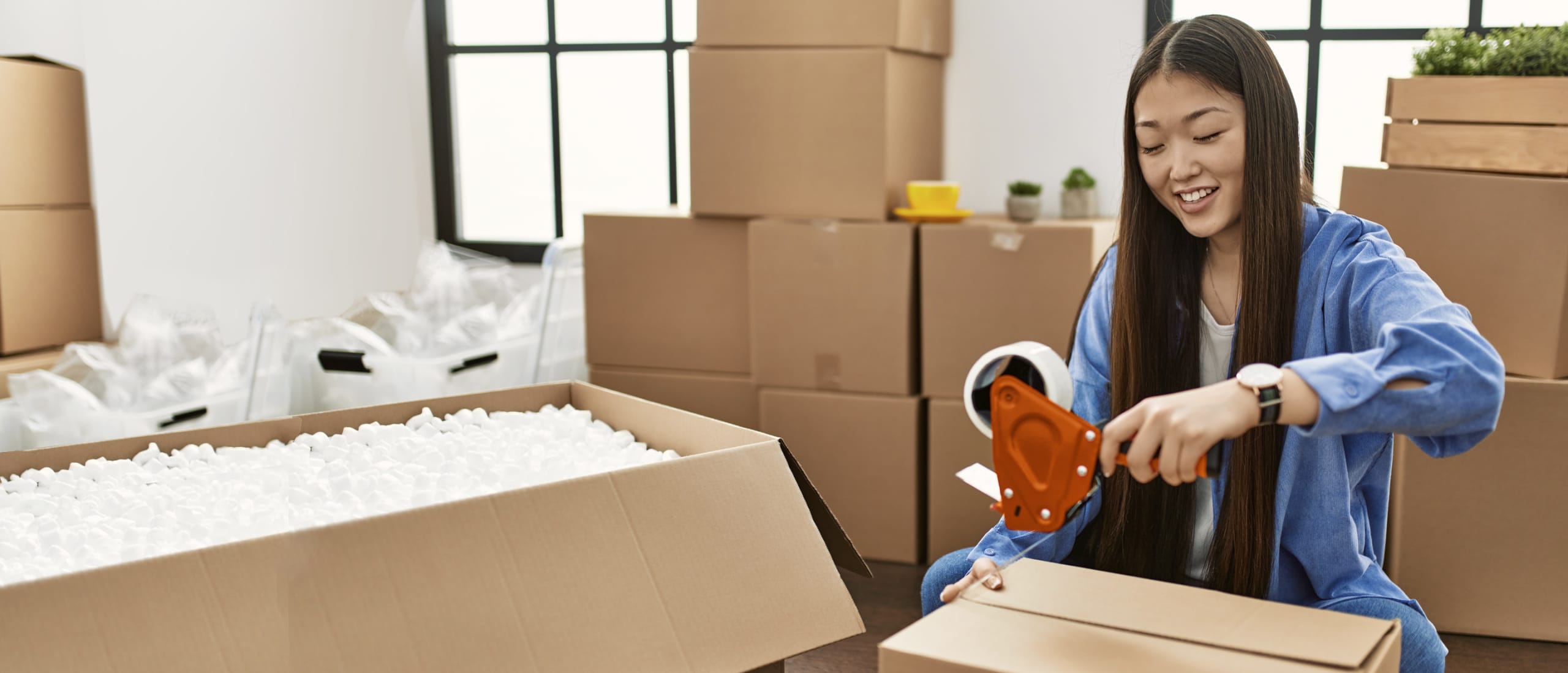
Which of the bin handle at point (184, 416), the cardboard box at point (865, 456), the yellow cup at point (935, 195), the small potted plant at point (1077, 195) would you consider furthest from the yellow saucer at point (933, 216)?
the bin handle at point (184, 416)

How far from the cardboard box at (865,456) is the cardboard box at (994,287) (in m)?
0.11

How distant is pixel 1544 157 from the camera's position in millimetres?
1957

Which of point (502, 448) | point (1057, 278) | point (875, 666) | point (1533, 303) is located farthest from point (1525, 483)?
point (502, 448)

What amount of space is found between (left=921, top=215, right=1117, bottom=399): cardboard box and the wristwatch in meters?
1.44

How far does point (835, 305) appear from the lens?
8.21 feet

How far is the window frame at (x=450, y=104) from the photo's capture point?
3139 mm

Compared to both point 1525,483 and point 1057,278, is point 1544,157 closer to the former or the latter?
point 1525,483

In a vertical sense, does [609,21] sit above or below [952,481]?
above

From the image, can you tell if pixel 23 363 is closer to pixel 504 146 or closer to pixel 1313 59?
pixel 504 146

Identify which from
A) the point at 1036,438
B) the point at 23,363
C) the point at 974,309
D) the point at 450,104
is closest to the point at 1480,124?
the point at 974,309

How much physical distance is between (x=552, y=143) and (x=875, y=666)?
1.82 meters

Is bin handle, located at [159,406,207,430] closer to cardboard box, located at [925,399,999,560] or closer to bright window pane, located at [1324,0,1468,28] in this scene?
cardboard box, located at [925,399,999,560]

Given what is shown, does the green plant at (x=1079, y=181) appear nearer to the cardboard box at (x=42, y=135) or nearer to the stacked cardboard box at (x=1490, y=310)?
the stacked cardboard box at (x=1490, y=310)

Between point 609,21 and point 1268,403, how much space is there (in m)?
2.61
